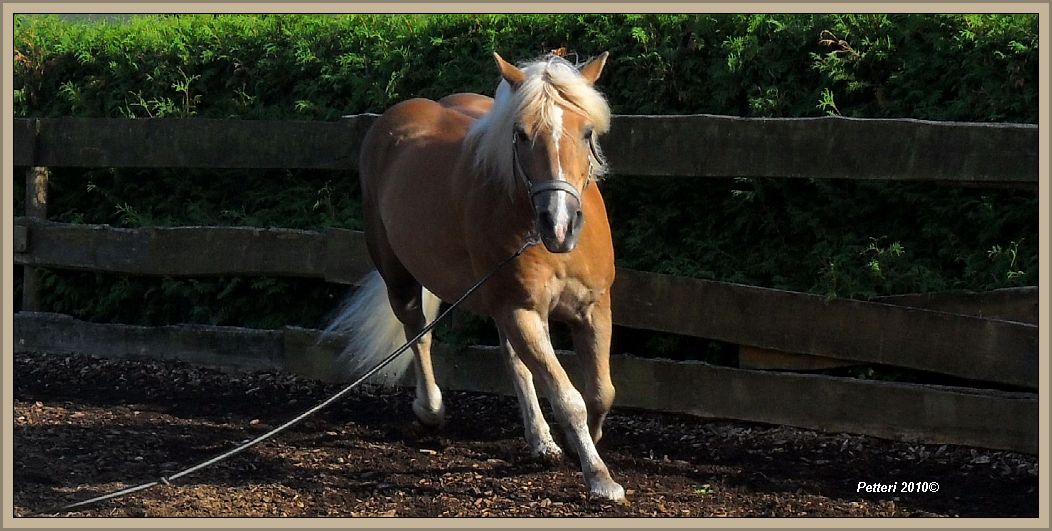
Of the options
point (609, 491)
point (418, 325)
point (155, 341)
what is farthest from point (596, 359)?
point (155, 341)

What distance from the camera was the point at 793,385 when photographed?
563 cm

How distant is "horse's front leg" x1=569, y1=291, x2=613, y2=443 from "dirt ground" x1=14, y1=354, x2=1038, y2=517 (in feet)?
1.04

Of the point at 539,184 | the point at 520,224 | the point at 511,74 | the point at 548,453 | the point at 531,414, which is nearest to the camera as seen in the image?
the point at 539,184

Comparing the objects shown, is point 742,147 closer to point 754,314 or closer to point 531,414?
point 754,314

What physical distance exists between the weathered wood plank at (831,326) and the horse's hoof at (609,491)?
1257mm

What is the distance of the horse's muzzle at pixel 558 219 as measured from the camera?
427cm

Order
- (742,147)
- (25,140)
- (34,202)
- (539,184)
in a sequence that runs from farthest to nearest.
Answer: (34,202) < (25,140) < (742,147) < (539,184)

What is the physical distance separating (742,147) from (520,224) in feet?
4.43

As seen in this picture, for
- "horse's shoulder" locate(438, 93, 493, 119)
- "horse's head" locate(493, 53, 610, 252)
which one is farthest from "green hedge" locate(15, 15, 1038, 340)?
"horse's head" locate(493, 53, 610, 252)

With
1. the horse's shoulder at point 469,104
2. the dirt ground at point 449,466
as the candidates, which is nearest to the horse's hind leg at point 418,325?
the dirt ground at point 449,466

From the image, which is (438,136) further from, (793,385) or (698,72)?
(793,385)

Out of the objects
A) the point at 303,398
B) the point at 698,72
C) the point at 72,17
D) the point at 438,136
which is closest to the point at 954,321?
the point at 698,72

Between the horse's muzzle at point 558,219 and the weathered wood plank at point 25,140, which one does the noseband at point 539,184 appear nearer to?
the horse's muzzle at point 558,219

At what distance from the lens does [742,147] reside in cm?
570
